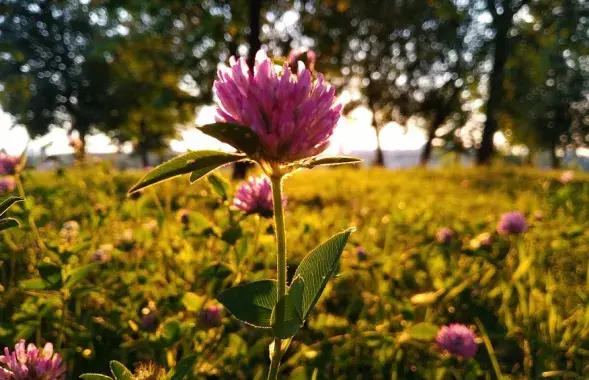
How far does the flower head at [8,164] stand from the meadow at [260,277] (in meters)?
0.15

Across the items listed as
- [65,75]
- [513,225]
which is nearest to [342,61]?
[513,225]

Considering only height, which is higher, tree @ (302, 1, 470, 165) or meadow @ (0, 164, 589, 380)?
tree @ (302, 1, 470, 165)

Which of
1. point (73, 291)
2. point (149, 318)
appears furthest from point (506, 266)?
point (73, 291)

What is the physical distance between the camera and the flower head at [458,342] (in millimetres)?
1479

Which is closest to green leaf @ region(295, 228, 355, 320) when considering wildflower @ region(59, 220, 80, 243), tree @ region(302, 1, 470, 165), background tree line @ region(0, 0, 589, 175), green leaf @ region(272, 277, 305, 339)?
green leaf @ region(272, 277, 305, 339)

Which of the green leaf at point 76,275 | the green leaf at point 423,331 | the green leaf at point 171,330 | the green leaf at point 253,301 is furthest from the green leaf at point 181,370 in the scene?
the green leaf at point 423,331

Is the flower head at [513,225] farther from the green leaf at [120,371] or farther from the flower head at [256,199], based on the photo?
the green leaf at [120,371]

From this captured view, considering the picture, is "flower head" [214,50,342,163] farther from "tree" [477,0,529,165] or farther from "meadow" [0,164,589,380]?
"tree" [477,0,529,165]

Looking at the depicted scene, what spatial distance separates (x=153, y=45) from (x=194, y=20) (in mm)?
1056

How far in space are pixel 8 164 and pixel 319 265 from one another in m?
1.61

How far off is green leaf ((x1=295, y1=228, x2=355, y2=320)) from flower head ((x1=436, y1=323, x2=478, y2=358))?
880 millimetres

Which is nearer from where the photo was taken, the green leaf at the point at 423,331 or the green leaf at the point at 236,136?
the green leaf at the point at 236,136

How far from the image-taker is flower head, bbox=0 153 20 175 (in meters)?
1.92

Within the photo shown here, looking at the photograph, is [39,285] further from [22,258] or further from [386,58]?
[386,58]
